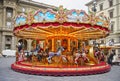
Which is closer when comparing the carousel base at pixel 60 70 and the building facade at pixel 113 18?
the carousel base at pixel 60 70

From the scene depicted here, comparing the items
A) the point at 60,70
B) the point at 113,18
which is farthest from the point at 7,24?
the point at 60,70

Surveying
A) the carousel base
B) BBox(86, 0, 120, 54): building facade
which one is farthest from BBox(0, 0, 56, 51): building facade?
the carousel base

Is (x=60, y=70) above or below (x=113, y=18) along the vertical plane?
below

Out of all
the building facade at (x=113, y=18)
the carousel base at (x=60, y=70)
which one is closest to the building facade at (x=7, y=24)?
the building facade at (x=113, y=18)

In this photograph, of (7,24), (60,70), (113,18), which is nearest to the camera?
(60,70)

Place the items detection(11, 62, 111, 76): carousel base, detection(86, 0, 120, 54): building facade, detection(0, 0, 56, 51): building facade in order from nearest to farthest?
detection(11, 62, 111, 76): carousel base
detection(86, 0, 120, 54): building facade
detection(0, 0, 56, 51): building facade

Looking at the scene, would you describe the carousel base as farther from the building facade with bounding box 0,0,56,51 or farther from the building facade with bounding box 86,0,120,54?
the building facade with bounding box 0,0,56,51

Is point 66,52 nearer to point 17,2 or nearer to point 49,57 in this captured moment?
point 49,57

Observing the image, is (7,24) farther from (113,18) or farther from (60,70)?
(60,70)

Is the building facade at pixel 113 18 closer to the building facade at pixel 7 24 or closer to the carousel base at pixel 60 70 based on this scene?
the building facade at pixel 7 24

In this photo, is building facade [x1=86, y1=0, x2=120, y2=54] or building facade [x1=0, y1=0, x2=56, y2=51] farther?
building facade [x1=0, y1=0, x2=56, y2=51]

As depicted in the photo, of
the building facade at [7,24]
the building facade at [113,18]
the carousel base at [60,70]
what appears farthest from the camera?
the building facade at [7,24]

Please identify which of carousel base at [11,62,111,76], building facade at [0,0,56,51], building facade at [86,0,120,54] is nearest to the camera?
carousel base at [11,62,111,76]

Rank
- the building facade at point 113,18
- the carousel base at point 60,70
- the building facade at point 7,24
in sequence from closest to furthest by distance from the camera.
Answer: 1. the carousel base at point 60,70
2. the building facade at point 113,18
3. the building facade at point 7,24
